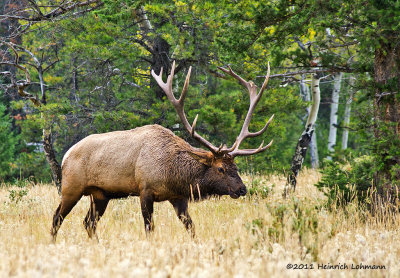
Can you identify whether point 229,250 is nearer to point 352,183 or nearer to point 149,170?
point 149,170

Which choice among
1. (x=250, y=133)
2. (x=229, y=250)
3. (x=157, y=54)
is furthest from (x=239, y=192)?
(x=157, y=54)

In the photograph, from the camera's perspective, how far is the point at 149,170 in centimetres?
586

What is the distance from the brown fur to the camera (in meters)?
5.84

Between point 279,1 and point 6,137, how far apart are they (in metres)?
13.1

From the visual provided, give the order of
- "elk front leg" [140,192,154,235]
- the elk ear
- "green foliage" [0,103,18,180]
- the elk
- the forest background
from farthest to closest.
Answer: "green foliage" [0,103,18,180], the forest background, the elk ear, the elk, "elk front leg" [140,192,154,235]

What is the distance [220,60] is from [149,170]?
3.86 m

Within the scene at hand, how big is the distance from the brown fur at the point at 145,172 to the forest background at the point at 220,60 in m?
1.86

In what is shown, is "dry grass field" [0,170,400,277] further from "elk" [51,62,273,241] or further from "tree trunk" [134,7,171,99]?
"tree trunk" [134,7,171,99]

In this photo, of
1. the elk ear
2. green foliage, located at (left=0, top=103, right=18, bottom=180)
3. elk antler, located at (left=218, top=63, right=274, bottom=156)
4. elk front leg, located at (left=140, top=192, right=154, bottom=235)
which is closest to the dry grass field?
elk front leg, located at (left=140, top=192, right=154, bottom=235)

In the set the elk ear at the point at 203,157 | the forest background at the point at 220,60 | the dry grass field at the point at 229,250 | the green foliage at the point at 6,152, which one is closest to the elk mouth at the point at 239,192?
the dry grass field at the point at 229,250

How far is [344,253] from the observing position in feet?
14.9

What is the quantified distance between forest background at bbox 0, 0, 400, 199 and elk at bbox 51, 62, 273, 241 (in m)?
1.36

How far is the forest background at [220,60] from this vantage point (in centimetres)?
624

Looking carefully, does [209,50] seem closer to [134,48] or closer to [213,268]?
[134,48]
